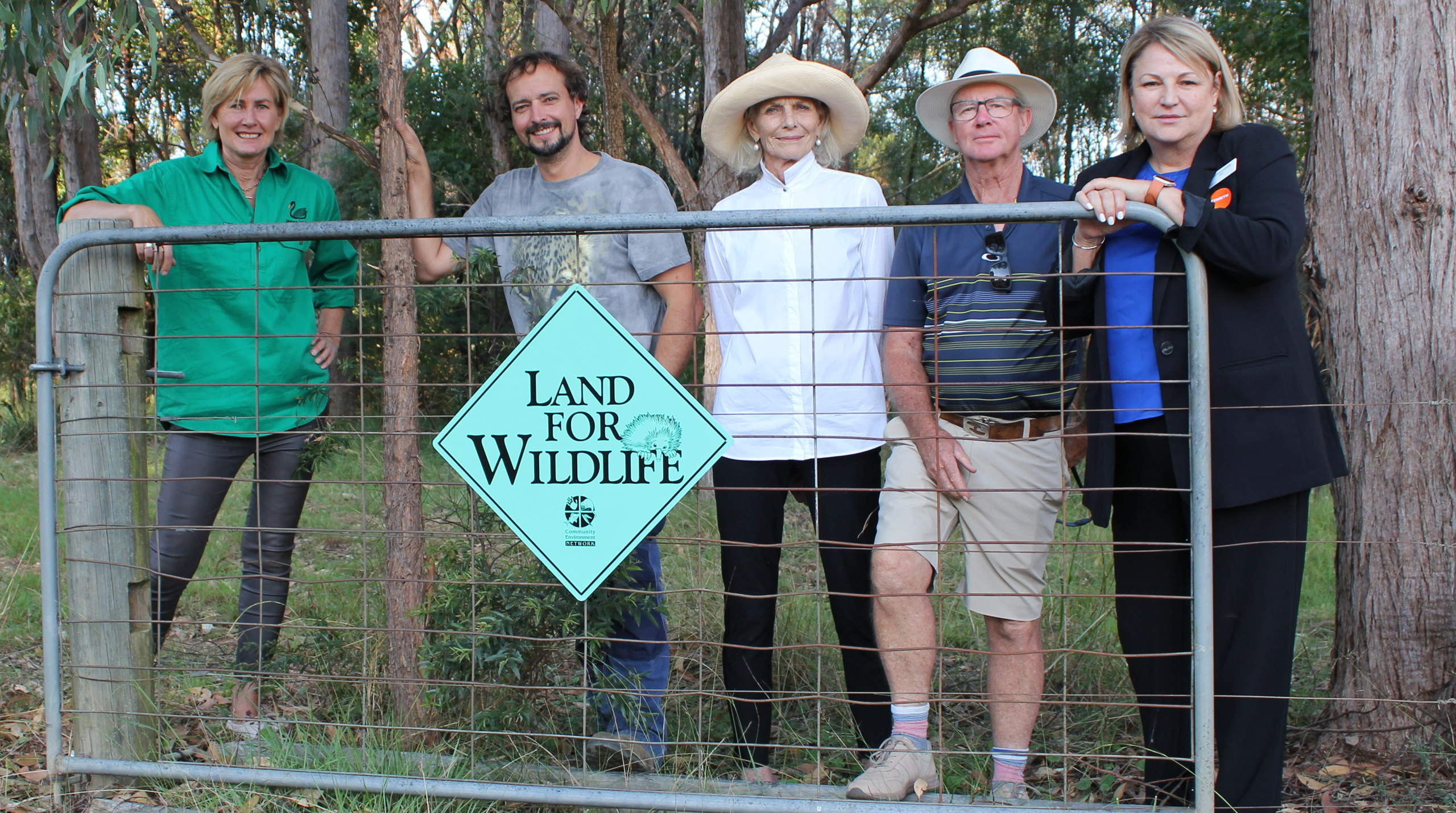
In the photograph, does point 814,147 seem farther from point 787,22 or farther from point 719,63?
point 787,22

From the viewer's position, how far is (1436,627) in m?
3.01

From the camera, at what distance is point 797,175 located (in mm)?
3094

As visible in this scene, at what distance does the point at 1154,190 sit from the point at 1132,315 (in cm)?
33

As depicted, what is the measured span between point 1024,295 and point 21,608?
183 inches

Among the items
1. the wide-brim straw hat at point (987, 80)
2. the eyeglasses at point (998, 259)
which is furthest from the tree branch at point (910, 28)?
the eyeglasses at point (998, 259)

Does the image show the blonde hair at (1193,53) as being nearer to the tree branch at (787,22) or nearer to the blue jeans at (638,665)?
the blue jeans at (638,665)

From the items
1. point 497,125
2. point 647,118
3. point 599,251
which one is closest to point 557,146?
point 599,251

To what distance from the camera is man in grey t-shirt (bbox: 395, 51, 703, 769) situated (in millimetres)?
3123

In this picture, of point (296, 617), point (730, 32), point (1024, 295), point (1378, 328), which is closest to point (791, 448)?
point (1024, 295)

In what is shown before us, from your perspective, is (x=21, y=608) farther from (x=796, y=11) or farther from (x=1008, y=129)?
(x=796, y=11)

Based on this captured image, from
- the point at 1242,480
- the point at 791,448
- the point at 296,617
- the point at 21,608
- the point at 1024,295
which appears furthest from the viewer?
the point at 21,608

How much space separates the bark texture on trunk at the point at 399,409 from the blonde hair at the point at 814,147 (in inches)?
40.5

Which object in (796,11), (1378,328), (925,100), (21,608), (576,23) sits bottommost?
(21,608)

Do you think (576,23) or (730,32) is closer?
(576,23)
